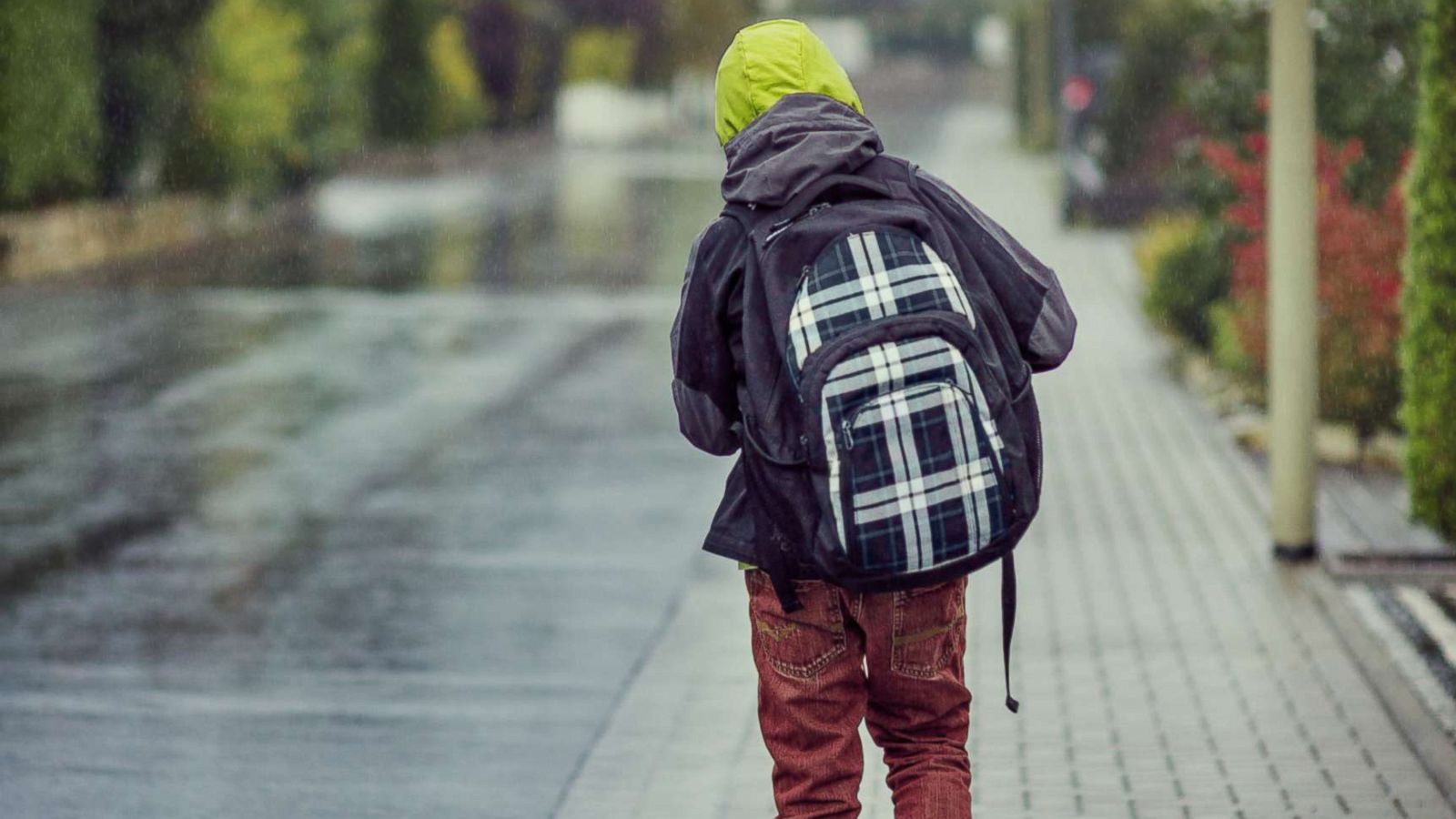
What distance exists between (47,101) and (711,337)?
20.5 metres

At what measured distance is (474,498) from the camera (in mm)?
9930

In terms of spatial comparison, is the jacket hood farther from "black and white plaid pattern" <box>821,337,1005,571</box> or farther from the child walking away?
"black and white plaid pattern" <box>821,337,1005,571</box>

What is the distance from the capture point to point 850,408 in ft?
11.2

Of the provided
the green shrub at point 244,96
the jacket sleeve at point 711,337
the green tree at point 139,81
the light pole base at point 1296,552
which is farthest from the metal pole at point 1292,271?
the green shrub at point 244,96

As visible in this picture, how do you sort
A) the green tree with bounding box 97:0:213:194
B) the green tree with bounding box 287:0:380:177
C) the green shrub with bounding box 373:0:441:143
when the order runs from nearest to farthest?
the green tree with bounding box 97:0:213:194, the green tree with bounding box 287:0:380:177, the green shrub with bounding box 373:0:441:143

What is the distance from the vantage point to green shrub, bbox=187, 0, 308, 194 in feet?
90.2

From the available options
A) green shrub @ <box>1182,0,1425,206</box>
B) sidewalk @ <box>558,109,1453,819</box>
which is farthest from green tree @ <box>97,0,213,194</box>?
sidewalk @ <box>558,109,1453,819</box>

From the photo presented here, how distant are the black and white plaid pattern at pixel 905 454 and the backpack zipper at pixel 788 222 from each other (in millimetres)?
273

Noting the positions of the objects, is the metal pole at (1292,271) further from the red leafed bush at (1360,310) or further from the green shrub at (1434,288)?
the red leafed bush at (1360,310)

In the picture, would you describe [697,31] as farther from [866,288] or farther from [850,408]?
[850,408]

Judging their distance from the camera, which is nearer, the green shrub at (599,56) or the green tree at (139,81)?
the green tree at (139,81)

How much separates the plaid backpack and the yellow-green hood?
0.22m

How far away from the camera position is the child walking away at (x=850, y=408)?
134 inches

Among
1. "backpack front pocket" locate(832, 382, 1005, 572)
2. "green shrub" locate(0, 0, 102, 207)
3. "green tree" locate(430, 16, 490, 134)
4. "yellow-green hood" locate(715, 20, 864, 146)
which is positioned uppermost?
"yellow-green hood" locate(715, 20, 864, 146)
